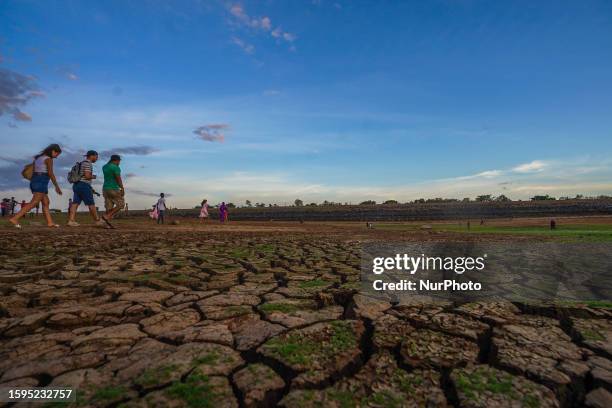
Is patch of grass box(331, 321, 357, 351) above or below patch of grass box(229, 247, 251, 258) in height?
below

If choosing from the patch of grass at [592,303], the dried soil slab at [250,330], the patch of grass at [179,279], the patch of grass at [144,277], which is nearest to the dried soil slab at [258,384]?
the dried soil slab at [250,330]

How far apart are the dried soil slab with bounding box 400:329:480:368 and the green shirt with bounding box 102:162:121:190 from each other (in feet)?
26.9

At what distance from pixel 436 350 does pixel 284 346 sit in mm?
844

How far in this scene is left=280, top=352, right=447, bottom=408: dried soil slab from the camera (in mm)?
1387

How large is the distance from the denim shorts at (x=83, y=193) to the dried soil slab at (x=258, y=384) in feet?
25.9

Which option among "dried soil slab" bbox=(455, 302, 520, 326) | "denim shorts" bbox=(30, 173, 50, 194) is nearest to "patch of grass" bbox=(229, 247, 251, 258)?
"dried soil slab" bbox=(455, 302, 520, 326)

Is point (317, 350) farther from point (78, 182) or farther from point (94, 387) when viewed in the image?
point (78, 182)

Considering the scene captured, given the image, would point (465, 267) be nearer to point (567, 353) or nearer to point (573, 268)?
point (573, 268)

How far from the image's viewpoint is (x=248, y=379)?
1543 mm

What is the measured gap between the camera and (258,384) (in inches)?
59.2

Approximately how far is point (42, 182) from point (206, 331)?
22.9 ft

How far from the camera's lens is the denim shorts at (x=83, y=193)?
7.68 m

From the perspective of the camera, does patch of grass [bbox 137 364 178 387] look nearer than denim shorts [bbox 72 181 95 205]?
Yes

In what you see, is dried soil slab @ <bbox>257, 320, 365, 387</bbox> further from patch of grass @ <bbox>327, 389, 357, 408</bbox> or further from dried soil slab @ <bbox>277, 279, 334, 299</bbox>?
dried soil slab @ <bbox>277, 279, 334, 299</bbox>
